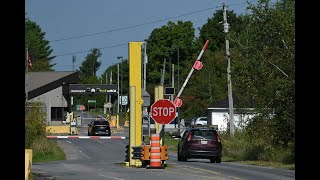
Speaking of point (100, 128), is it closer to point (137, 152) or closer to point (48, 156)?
point (48, 156)

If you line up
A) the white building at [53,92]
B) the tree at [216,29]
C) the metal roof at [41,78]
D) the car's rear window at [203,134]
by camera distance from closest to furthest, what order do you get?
1. the car's rear window at [203,134]
2. the white building at [53,92]
3. the metal roof at [41,78]
4. the tree at [216,29]

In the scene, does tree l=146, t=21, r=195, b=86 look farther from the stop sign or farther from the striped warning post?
the striped warning post

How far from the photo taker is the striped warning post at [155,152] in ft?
104

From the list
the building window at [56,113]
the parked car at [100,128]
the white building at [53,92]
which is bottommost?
the parked car at [100,128]

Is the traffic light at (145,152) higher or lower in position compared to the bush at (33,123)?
lower

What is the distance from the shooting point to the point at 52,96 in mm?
90250

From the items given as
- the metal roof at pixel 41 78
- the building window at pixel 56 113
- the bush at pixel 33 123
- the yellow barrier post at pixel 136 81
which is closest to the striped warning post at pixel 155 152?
the yellow barrier post at pixel 136 81

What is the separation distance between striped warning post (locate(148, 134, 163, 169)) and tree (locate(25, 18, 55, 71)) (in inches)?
3627

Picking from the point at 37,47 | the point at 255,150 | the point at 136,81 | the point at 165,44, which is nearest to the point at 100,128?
the point at 255,150

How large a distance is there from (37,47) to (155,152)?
106980 mm

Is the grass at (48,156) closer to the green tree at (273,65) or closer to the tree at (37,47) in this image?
the green tree at (273,65)

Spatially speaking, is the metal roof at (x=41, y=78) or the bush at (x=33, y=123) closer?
the bush at (x=33, y=123)
